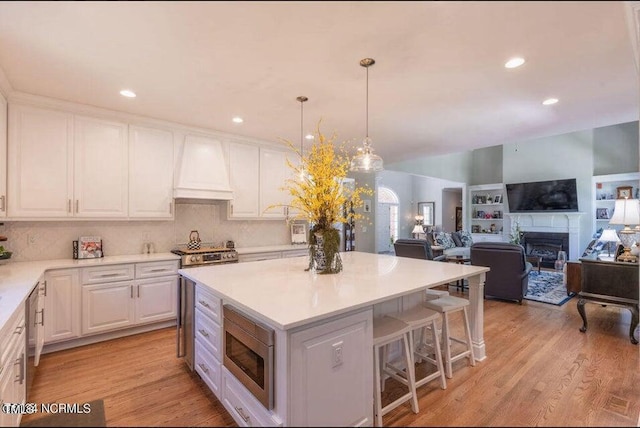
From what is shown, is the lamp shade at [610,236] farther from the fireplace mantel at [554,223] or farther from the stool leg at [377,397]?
the stool leg at [377,397]

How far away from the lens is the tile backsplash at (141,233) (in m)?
3.20

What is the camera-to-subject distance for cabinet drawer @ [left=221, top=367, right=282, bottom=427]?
4.86 feet

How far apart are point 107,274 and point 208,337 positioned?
5.74ft

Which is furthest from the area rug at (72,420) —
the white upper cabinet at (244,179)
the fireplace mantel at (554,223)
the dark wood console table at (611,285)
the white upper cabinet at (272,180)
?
the fireplace mantel at (554,223)

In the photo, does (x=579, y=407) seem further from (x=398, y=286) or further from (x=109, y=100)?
(x=109, y=100)

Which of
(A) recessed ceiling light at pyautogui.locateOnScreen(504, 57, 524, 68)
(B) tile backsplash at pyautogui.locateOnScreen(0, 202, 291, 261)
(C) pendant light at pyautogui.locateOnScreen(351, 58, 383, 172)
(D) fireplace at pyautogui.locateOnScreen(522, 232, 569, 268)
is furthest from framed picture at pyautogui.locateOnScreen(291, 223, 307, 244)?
(D) fireplace at pyautogui.locateOnScreen(522, 232, 569, 268)

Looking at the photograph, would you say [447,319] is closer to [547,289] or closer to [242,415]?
[242,415]

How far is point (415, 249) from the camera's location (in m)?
4.88

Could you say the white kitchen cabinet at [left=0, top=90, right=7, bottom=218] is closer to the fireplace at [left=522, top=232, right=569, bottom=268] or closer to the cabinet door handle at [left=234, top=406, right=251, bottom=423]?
the cabinet door handle at [left=234, top=406, right=251, bottom=423]

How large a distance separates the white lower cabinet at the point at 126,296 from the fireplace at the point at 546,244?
8.76m

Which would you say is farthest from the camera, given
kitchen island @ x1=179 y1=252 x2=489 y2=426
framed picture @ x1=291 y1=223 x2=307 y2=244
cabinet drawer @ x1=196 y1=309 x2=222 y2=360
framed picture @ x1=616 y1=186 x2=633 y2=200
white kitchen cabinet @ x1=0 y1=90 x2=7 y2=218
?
framed picture @ x1=616 y1=186 x2=633 y2=200

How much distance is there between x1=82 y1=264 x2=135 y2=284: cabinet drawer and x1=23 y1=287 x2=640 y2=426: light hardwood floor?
0.67 meters

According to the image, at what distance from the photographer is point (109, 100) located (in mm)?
3006

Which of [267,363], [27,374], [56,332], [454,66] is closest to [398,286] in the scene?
[267,363]
